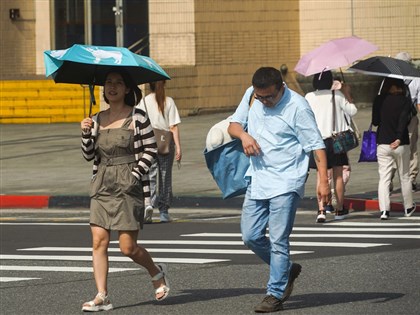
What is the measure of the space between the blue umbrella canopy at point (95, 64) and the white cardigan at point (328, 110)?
6007mm

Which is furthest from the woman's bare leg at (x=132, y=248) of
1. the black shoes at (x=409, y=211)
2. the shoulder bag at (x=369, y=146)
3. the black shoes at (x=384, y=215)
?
the black shoes at (x=409, y=211)

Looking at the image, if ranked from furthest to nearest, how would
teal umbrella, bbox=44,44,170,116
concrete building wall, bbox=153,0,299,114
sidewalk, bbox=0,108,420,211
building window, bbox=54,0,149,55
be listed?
1. building window, bbox=54,0,149,55
2. concrete building wall, bbox=153,0,299,114
3. sidewalk, bbox=0,108,420,211
4. teal umbrella, bbox=44,44,170,116

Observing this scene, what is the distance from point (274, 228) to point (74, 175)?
13161 mm

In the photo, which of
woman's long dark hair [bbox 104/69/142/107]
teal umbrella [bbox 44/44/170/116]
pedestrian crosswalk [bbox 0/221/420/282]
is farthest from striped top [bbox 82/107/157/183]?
pedestrian crosswalk [bbox 0/221/420/282]

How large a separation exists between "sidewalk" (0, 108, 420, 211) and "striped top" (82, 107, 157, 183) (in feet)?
26.3

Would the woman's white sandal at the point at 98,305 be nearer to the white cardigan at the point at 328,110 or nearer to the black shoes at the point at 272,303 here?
the black shoes at the point at 272,303

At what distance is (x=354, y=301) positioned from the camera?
411 inches

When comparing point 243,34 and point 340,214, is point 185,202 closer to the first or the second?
point 340,214

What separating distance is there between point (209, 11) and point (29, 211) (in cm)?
1302

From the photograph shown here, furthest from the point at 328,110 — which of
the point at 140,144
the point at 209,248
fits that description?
the point at 140,144

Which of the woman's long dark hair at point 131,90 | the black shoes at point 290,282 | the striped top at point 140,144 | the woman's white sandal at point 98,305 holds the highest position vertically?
the woman's long dark hair at point 131,90

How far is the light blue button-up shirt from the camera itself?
9969 millimetres

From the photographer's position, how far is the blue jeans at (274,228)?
390 inches

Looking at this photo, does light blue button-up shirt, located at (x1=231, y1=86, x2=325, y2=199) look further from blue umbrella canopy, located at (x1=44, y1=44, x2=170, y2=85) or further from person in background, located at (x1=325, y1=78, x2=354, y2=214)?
person in background, located at (x1=325, y1=78, x2=354, y2=214)
